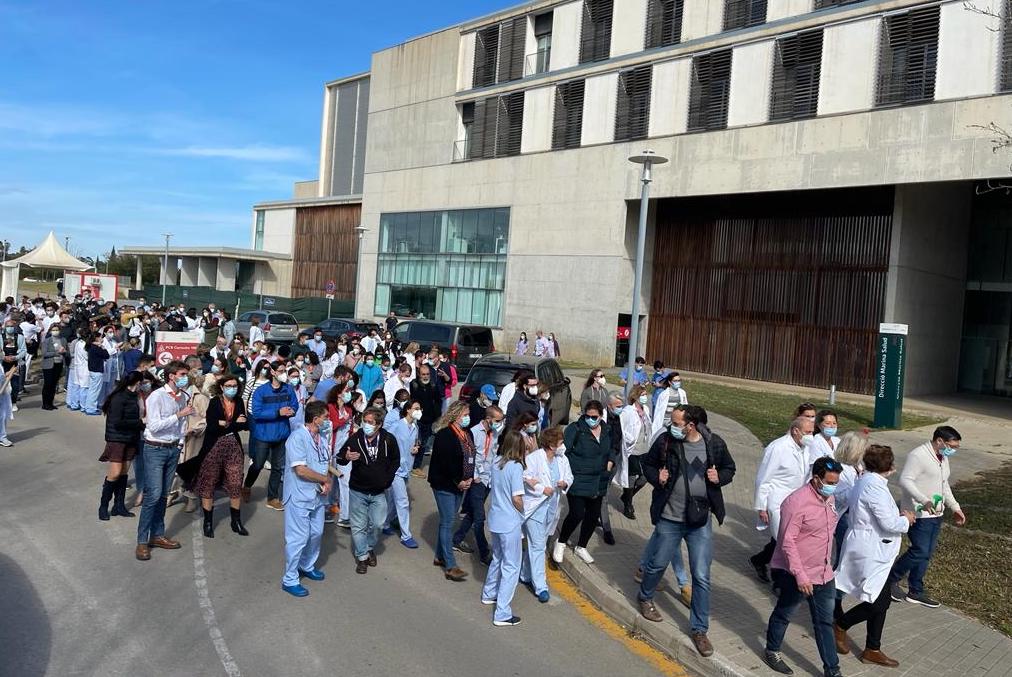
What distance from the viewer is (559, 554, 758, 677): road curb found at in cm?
612

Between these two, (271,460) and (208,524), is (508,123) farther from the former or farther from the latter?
(208,524)

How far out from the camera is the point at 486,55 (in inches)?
1543

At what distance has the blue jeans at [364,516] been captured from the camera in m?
7.97

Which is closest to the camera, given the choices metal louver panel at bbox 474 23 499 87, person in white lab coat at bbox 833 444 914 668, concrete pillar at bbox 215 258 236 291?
person in white lab coat at bbox 833 444 914 668

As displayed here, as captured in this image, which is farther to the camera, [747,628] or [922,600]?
[922,600]

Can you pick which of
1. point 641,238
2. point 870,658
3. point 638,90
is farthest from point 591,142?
point 870,658

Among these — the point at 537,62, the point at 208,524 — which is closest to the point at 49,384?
the point at 208,524

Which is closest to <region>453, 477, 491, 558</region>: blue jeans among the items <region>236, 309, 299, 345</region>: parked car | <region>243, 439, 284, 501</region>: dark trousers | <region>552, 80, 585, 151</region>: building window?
<region>243, 439, 284, 501</region>: dark trousers

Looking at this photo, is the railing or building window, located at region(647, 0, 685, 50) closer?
building window, located at region(647, 0, 685, 50)

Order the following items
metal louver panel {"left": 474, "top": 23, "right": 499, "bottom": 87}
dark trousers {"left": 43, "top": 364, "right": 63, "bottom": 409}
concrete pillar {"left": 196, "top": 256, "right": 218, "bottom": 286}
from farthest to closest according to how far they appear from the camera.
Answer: concrete pillar {"left": 196, "top": 256, "right": 218, "bottom": 286}, metal louver panel {"left": 474, "top": 23, "right": 499, "bottom": 87}, dark trousers {"left": 43, "top": 364, "right": 63, "bottom": 409}

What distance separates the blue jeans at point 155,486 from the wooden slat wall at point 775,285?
25192 mm

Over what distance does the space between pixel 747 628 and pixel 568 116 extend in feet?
101

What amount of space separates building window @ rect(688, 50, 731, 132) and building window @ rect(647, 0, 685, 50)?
1.77m

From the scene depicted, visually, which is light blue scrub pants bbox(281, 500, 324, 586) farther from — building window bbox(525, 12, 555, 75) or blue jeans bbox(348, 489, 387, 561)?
building window bbox(525, 12, 555, 75)
